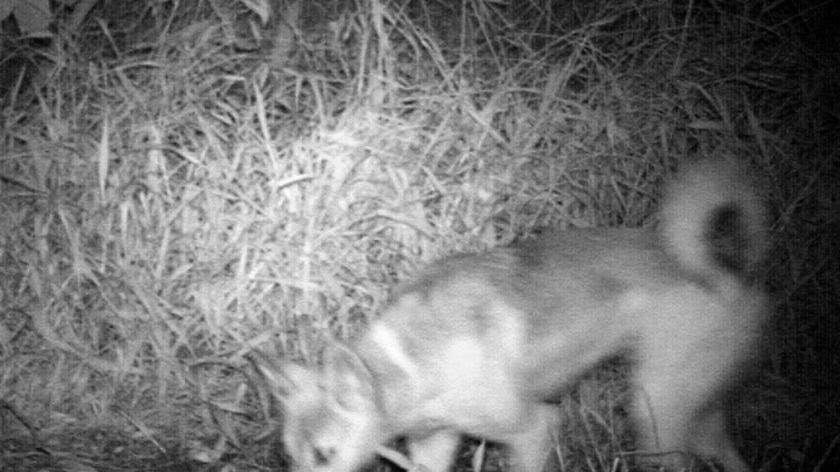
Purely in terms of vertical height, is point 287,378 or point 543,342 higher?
point 543,342

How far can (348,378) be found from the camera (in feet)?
11.7

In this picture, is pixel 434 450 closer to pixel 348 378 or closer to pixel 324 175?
pixel 348 378

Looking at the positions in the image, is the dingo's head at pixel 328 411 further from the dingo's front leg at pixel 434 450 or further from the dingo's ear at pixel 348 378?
the dingo's front leg at pixel 434 450

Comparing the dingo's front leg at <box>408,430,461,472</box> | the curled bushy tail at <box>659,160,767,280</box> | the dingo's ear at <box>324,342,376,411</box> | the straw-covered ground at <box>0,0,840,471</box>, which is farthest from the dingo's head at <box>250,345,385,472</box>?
the curled bushy tail at <box>659,160,767,280</box>

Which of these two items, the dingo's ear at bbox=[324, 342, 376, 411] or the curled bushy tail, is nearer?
the dingo's ear at bbox=[324, 342, 376, 411]

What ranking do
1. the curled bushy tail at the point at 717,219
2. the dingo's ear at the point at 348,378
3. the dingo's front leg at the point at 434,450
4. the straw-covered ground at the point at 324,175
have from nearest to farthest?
the dingo's ear at the point at 348,378 → the curled bushy tail at the point at 717,219 → the dingo's front leg at the point at 434,450 → the straw-covered ground at the point at 324,175

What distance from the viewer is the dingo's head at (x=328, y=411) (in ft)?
11.7

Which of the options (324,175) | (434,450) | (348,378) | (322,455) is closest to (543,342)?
(434,450)

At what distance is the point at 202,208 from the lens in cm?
518

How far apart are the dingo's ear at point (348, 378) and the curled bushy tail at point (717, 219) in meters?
1.34

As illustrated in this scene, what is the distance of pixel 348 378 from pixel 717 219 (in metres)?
1.52

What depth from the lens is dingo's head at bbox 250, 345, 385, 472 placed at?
3.58m

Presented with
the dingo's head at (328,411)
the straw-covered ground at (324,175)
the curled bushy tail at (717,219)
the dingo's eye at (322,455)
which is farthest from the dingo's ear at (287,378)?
the curled bushy tail at (717,219)

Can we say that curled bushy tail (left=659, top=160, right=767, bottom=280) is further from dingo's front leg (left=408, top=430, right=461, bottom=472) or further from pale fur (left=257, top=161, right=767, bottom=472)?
dingo's front leg (left=408, top=430, right=461, bottom=472)
